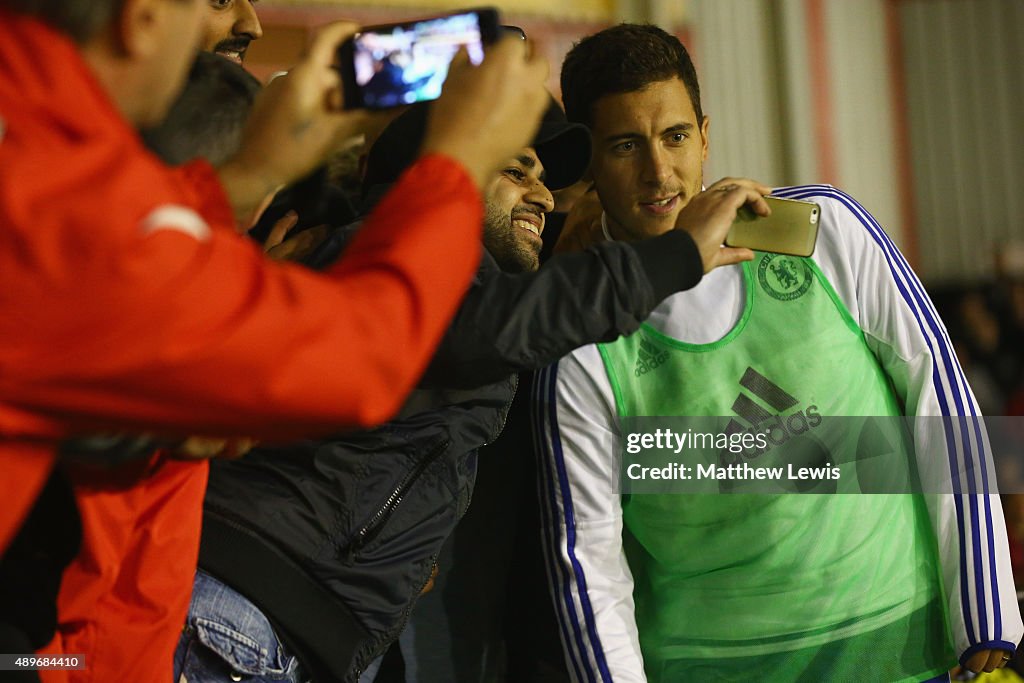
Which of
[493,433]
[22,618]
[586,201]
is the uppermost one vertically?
[586,201]

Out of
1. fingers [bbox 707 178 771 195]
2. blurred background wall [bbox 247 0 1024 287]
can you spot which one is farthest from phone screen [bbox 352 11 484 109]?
blurred background wall [bbox 247 0 1024 287]

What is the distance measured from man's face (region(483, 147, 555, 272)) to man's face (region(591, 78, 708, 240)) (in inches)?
4.2

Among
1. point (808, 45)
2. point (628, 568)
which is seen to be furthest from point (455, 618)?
point (808, 45)

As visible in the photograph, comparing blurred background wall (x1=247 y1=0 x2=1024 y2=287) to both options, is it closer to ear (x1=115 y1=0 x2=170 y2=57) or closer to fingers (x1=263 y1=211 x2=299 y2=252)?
fingers (x1=263 y1=211 x2=299 y2=252)

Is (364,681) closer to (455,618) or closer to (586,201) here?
(455,618)

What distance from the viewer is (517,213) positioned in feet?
6.00

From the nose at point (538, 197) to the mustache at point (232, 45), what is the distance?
60 cm

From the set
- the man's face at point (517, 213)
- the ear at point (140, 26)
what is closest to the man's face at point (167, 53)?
the ear at point (140, 26)

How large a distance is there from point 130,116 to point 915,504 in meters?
1.29

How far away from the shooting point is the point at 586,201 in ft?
6.77

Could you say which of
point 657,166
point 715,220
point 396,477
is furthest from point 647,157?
point 396,477

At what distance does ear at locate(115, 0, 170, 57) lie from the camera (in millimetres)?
764

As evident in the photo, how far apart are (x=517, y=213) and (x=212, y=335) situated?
115cm

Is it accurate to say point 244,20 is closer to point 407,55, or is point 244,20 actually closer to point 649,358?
point 649,358
